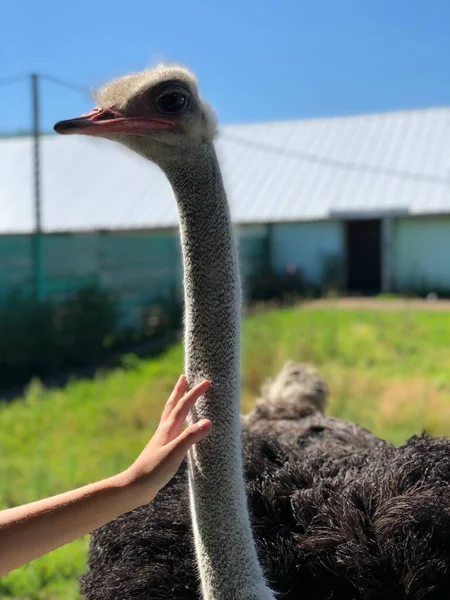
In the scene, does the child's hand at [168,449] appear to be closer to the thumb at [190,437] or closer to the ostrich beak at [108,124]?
the thumb at [190,437]

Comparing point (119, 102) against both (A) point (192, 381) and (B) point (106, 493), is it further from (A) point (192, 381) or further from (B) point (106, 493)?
(B) point (106, 493)

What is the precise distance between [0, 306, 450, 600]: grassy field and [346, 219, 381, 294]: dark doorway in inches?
221

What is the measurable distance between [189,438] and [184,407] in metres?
0.09

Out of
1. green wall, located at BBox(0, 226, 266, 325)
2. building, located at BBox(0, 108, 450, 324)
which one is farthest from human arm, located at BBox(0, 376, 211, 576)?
building, located at BBox(0, 108, 450, 324)

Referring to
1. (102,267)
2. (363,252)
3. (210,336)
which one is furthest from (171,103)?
(363,252)

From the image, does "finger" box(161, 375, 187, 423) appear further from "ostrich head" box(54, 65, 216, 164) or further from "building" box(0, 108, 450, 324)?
"building" box(0, 108, 450, 324)

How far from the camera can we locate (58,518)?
3.73 feet

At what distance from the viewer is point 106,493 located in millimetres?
1163

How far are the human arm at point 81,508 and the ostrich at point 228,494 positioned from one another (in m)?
0.15

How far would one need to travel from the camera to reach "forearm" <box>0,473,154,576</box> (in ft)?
3.67

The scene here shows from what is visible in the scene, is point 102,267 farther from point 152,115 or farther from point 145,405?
point 152,115

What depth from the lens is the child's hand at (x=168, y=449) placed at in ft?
3.92

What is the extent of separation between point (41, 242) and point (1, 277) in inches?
23.1

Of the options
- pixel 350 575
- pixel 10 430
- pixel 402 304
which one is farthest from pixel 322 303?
pixel 350 575
